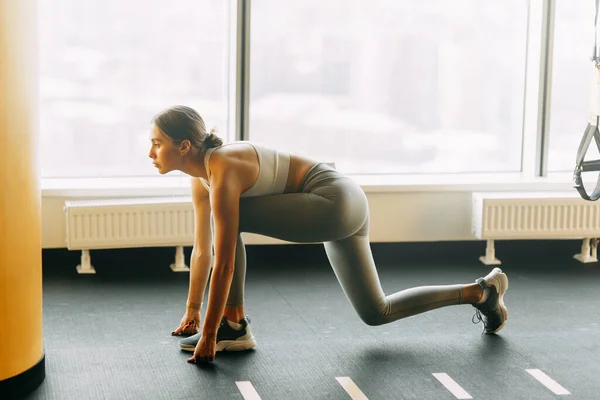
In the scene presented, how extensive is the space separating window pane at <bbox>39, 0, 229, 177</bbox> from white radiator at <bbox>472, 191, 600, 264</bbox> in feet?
5.00

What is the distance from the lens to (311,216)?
329 cm

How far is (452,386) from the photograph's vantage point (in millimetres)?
3145

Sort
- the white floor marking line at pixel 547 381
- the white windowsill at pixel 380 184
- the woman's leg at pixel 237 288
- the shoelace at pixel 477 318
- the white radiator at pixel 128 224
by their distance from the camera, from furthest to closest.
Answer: the white windowsill at pixel 380 184
the white radiator at pixel 128 224
the shoelace at pixel 477 318
the woman's leg at pixel 237 288
the white floor marking line at pixel 547 381

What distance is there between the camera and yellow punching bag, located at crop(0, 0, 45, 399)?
2809 mm

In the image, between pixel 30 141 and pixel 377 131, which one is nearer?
→ pixel 30 141

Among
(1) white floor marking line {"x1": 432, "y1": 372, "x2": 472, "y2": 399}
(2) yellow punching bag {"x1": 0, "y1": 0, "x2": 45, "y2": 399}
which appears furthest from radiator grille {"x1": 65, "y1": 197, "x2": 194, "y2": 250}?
(1) white floor marking line {"x1": 432, "y1": 372, "x2": 472, "y2": 399}

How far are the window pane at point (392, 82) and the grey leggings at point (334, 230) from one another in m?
1.80

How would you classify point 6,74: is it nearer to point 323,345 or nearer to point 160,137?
Result: point 160,137

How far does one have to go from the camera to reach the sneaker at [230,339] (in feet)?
11.3

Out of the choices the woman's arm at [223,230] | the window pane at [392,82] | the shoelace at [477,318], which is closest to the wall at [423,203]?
the window pane at [392,82]

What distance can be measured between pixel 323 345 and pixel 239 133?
6.00 feet

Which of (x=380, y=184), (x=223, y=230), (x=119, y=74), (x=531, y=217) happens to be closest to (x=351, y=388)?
(x=223, y=230)

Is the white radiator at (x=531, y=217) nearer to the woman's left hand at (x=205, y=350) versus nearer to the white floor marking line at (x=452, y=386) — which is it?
the white floor marking line at (x=452, y=386)

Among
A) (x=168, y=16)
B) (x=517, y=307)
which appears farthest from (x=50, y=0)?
(x=517, y=307)
